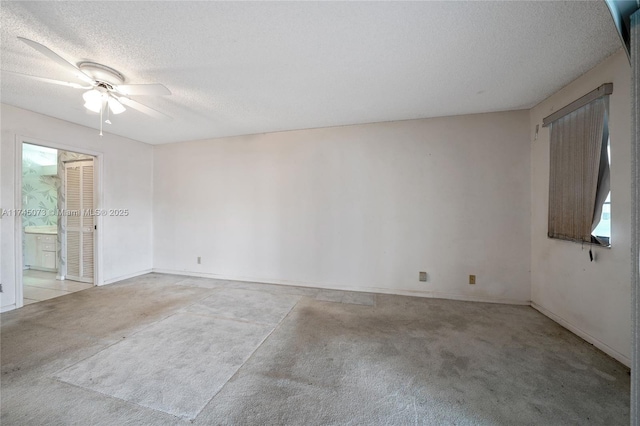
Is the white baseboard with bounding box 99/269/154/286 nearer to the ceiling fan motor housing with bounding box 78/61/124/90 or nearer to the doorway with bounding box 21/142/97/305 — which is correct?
the doorway with bounding box 21/142/97/305

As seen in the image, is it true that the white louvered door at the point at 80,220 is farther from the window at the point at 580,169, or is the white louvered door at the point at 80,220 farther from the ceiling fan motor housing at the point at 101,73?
the window at the point at 580,169

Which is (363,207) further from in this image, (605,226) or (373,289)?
(605,226)

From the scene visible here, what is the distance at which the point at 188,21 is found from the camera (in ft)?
4.83

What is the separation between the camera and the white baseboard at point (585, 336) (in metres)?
1.74

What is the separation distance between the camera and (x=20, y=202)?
8.99 ft

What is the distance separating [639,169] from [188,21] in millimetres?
2472

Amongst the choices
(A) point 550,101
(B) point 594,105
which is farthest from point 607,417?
(A) point 550,101

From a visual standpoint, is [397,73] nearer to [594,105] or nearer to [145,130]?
[594,105]

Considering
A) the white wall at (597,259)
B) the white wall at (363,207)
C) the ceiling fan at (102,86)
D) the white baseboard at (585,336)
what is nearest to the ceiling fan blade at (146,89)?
the ceiling fan at (102,86)

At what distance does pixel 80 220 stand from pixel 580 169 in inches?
266

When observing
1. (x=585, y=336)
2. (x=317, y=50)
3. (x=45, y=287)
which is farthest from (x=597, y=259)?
(x=45, y=287)

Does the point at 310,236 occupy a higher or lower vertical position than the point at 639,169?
lower

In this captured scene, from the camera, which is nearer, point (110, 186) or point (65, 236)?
point (110, 186)

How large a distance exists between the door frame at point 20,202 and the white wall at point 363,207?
0.87 metres
